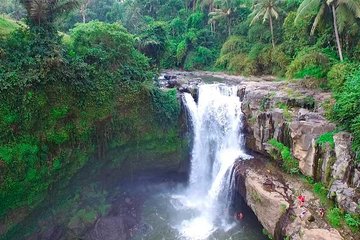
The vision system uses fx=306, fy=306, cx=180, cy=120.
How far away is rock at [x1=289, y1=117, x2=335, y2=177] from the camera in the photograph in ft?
38.5

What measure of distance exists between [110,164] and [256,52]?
18184mm

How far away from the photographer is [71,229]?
1318 centimetres

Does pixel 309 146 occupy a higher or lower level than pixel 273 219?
higher

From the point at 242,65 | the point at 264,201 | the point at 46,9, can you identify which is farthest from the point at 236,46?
the point at 264,201

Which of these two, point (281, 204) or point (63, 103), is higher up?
point (63, 103)

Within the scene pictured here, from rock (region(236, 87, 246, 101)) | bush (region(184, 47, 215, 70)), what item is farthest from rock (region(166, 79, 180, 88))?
bush (region(184, 47, 215, 70))

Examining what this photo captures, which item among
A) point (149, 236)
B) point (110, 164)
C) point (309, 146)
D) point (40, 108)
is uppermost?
point (40, 108)

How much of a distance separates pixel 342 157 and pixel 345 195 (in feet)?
4.32

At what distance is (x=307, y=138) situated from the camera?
12.0 meters

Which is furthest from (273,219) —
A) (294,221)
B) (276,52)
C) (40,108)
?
(276,52)

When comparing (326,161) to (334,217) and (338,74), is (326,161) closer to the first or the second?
(334,217)

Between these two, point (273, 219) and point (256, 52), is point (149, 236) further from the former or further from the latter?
point (256, 52)

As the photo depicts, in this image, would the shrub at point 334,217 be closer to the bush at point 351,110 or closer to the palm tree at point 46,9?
the bush at point 351,110

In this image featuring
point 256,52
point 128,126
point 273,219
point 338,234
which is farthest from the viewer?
point 256,52
